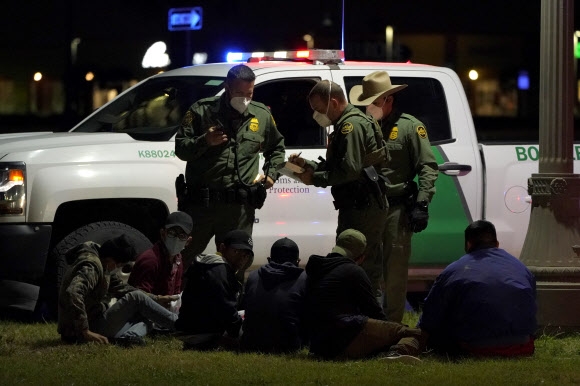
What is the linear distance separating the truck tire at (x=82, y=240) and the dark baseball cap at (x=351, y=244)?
72.3 inches

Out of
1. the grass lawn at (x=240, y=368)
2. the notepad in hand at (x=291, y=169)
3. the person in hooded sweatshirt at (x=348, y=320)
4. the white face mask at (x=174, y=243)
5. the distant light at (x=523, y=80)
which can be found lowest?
the grass lawn at (x=240, y=368)

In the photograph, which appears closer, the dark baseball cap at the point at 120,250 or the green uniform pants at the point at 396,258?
the dark baseball cap at the point at 120,250

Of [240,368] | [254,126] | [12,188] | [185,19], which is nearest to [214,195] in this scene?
[254,126]

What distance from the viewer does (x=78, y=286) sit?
29.0 ft

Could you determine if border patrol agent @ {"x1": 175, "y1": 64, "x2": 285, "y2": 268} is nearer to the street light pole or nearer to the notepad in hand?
the notepad in hand

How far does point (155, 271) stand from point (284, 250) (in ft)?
3.77

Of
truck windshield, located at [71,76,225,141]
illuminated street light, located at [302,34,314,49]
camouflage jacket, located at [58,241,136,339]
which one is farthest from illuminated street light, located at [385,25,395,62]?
camouflage jacket, located at [58,241,136,339]

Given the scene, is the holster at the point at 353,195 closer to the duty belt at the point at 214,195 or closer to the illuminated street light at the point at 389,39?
the duty belt at the point at 214,195

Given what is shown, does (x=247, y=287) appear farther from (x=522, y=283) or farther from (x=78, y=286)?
(x=522, y=283)

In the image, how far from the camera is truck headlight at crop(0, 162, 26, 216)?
973cm

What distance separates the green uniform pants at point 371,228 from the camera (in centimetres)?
910

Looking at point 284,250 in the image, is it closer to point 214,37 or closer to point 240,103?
point 240,103

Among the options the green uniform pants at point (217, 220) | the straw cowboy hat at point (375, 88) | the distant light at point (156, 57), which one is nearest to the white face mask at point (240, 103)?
the green uniform pants at point (217, 220)

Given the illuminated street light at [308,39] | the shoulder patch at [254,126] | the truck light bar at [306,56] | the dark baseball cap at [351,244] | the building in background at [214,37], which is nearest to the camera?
the dark baseball cap at [351,244]
